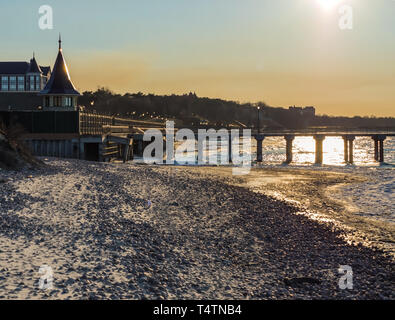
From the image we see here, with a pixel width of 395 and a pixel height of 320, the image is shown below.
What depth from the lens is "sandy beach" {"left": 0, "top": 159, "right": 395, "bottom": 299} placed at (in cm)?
862

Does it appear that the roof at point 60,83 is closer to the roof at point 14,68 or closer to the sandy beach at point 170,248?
the sandy beach at point 170,248

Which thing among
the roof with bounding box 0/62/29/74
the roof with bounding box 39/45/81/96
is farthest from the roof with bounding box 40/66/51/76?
the roof with bounding box 39/45/81/96

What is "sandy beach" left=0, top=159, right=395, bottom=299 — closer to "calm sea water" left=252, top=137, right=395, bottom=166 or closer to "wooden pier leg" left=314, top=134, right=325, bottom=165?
"calm sea water" left=252, top=137, right=395, bottom=166

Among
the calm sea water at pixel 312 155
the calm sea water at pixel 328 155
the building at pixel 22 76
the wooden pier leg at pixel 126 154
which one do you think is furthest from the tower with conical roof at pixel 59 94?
the building at pixel 22 76

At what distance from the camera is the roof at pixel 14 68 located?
8975 cm

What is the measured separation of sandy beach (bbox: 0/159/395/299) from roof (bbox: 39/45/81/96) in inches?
1074

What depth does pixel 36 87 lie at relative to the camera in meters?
87.9

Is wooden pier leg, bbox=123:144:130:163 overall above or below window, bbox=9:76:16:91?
below

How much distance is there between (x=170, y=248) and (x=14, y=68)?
89561 millimetres

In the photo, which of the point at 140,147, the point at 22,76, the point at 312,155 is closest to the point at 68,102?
the point at 140,147
